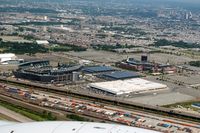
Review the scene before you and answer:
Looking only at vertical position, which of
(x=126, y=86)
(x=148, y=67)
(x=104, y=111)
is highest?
(x=104, y=111)

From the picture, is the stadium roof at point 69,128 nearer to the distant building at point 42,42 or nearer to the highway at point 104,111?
the highway at point 104,111

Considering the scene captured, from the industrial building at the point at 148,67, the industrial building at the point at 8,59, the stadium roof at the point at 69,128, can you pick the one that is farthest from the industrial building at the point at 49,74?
the stadium roof at the point at 69,128

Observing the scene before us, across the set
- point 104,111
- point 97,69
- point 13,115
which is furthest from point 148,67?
point 13,115

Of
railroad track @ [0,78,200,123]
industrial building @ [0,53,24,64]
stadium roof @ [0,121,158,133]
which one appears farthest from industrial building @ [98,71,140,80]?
stadium roof @ [0,121,158,133]

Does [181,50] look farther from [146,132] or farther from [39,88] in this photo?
[146,132]

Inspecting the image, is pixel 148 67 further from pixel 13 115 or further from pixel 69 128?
pixel 69 128

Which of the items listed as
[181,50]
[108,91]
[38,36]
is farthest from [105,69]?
[38,36]
